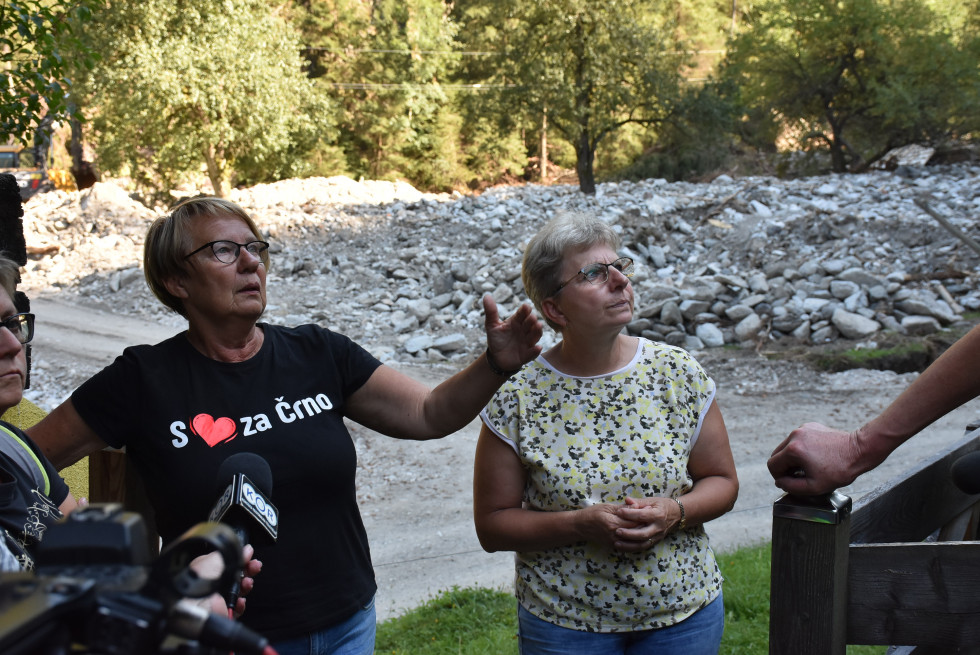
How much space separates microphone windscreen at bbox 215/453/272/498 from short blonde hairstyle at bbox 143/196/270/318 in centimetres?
111

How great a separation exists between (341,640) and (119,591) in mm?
1821

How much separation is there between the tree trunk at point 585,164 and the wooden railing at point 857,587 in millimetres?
24329

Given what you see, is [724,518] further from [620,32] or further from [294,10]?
[294,10]

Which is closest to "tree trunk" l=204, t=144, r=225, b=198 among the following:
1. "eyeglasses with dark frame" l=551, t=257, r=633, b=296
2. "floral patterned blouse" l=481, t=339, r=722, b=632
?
"eyeglasses with dark frame" l=551, t=257, r=633, b=296

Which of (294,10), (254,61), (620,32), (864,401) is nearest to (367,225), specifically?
(254,61)

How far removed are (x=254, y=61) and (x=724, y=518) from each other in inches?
887

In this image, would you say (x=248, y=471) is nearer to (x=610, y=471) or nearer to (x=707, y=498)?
(x=610, y=471)

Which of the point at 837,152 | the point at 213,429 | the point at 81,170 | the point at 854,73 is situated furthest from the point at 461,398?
the point at 81,170

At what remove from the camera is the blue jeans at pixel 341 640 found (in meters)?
2.57

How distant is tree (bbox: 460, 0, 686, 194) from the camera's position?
27.1m

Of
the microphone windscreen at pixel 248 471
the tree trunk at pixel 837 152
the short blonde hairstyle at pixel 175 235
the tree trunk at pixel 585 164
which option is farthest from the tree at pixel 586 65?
the microphone windscreen at pixel 248 471

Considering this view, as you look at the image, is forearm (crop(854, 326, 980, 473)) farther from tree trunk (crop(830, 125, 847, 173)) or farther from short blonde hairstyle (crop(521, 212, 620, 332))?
tree trunk (crop(830, 125, 847, 173))

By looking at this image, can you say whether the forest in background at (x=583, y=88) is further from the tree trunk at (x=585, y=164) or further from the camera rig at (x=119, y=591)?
the camera rig at (x=119, y=591)

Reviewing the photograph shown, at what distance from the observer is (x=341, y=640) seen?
264 centimetres
